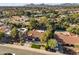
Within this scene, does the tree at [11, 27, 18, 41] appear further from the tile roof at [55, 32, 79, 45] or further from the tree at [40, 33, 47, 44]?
the tile roof at [55, 32, 79, 45]

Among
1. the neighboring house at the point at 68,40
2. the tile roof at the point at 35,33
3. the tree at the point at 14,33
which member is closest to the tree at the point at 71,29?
the neighboring house at the point at 68,40

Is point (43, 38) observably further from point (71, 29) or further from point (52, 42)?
point (71, 29)

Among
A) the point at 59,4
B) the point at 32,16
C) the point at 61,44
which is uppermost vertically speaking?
the point at 59,4

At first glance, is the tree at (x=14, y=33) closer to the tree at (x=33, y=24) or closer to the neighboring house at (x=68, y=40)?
the tree at (x=33, y=24)

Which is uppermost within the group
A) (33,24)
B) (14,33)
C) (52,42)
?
(33,24)

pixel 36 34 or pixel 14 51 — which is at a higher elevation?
pixel 36 34

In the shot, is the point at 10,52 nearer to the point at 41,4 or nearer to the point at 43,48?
the point at 43,48

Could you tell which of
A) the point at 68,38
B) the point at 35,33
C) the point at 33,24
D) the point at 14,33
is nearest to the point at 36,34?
the point at 35,33

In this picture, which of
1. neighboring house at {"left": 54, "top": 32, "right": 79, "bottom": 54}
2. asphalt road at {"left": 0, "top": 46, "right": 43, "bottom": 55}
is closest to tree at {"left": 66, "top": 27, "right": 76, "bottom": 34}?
neighboring house at {"left": 54, "top": 32, "right": 79, "bottom": 54}

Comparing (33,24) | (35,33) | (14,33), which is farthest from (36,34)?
(14,33)

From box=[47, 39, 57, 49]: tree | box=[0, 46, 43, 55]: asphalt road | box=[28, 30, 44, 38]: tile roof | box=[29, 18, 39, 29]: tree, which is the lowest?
Answer: box=[0, 46, 43, 55]: asphalt road

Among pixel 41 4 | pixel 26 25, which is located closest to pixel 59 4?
pixel 41 4
